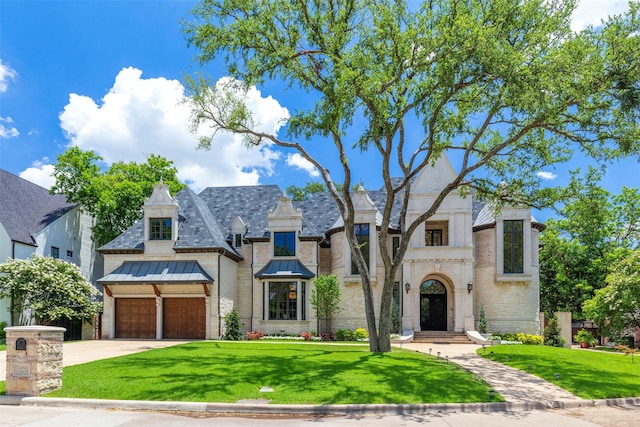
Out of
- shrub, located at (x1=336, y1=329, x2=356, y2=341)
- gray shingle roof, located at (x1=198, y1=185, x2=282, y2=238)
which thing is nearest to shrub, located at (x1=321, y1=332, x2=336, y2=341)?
shrub, located at (x1=336, y1=329, x2=356, y2=341)

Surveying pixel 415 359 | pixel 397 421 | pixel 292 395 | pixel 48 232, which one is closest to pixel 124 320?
pixel 48 232

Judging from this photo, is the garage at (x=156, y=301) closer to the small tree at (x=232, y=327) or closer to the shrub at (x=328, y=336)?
the small tree at (x=232, y=327)

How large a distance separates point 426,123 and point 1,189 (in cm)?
2731

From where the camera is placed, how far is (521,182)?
19406 mm

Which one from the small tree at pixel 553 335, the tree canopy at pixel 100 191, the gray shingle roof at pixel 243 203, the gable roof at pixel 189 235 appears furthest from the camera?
the tree canopy at pixel 100 191

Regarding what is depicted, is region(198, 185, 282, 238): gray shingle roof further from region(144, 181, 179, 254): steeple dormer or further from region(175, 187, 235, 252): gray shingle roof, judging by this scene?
region(144, 181, 179, 254): steeple dormer

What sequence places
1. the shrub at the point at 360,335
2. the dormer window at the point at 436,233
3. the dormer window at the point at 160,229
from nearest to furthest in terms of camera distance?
the shrub at the point at 360,335, the dormer window at the point at 160,229, the dormer window at the point at 436,233

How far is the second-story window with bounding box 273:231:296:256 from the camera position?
30.0 metres

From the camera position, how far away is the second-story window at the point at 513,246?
28.5 m

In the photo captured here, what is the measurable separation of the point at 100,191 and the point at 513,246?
27.5 m

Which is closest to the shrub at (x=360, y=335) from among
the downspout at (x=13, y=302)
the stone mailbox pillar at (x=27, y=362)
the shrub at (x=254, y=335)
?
the shrub at (x=254, y=335)

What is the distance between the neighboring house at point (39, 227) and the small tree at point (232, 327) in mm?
12039

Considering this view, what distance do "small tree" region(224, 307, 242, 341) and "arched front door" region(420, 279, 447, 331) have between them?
1095cm

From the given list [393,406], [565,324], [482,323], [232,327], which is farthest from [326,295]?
[393,406]
